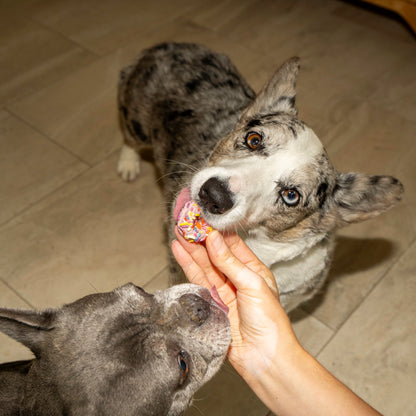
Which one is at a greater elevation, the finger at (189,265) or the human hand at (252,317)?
the human hand at (252,317)

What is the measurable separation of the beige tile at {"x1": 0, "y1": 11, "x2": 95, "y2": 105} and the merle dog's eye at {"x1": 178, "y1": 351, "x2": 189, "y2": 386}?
12.9ft

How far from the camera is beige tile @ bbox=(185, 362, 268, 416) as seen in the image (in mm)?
2916

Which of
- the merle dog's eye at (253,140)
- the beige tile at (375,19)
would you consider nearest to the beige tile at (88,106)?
the beige tile at (375,19)

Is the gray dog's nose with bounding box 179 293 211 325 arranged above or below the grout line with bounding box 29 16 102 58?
above

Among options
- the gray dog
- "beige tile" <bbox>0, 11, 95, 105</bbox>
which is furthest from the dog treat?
"beige tile" <bbox>0, 11, 95, 105</bbox>

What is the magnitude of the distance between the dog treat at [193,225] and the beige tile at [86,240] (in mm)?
1243

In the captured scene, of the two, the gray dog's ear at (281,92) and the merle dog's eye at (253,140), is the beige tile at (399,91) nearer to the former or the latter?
the gray dog's ear at (281,92)

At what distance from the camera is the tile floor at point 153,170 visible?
130 inches

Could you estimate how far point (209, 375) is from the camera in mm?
1999

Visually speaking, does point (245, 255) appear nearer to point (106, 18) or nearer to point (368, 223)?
point (368, 223)

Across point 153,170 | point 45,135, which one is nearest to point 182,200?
point 153,170

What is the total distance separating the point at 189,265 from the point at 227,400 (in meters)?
1.12

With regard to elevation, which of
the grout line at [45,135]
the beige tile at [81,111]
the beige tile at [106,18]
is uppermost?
the beige tile at [106,18]

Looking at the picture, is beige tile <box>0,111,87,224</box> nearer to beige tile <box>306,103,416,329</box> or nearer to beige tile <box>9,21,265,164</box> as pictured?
beige tile <box>9,21,265,164</box>
